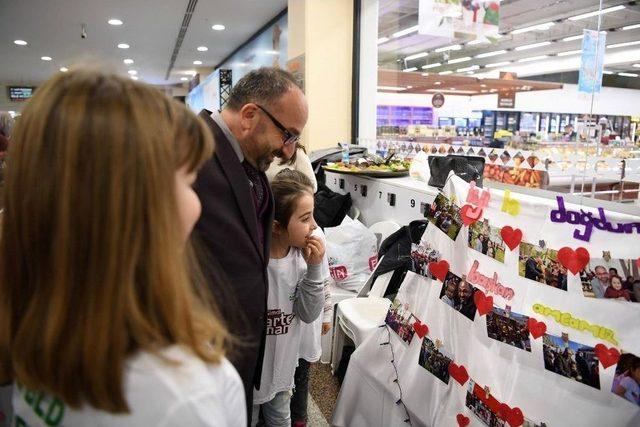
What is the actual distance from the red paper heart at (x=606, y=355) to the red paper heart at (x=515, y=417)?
31 cm

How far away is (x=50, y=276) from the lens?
583 mm

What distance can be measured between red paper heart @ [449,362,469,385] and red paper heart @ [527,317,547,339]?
315 millimetres

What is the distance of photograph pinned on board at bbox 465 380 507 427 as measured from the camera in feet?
4.69

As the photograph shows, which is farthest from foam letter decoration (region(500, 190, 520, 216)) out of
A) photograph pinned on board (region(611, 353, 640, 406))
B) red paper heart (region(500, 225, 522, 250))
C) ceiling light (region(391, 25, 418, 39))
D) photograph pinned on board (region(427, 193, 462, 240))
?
ceiling light (region(391, 25, 418, 39))

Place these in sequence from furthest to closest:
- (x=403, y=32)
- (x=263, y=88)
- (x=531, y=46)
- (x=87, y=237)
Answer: (x=531, y=46) → (x=403, y=32) → (x=263, y=88) → (x=87, y=237)

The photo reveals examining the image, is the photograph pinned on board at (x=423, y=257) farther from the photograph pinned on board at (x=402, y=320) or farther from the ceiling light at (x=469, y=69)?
the ceiling light at (x=469, y=69)

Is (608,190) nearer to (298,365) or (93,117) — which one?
(298,365)

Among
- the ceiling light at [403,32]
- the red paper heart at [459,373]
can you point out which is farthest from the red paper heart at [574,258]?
the ceiling light at [403,32]

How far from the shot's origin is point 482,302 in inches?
59.8

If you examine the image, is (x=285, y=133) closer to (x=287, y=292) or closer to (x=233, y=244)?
(x=233, y=244)

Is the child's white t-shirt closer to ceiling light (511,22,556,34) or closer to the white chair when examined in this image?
the white chair

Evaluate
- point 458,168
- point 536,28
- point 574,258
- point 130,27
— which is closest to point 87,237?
point 574,258

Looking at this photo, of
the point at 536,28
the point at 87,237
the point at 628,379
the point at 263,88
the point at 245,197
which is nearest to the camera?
the point at 87,237

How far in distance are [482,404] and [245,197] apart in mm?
1055
